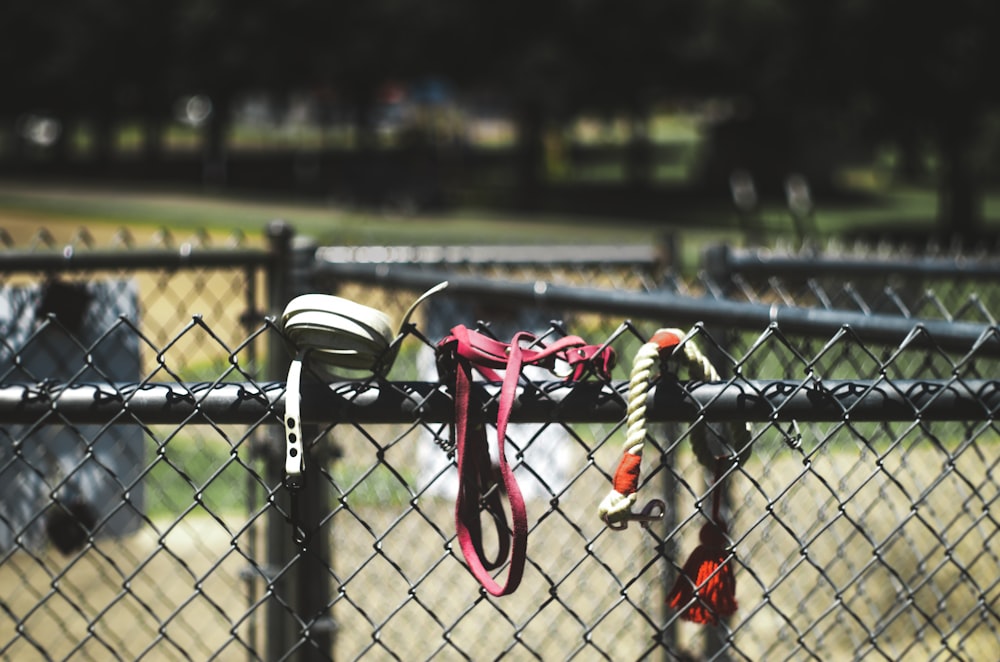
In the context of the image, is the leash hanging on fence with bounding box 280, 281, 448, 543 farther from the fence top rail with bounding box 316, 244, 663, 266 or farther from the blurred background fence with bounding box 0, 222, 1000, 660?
the fence top rail with bounding box 316, 244, 663, 266

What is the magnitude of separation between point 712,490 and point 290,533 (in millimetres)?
1799

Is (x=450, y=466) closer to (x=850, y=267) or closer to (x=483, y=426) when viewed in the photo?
(x=483, y=426)

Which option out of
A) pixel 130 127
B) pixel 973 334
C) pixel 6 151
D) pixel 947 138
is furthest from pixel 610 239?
pixel 130 127

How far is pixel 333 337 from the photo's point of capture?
6.48 ft

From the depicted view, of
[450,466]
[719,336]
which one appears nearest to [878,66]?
[719,336]

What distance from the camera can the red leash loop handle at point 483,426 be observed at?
1.94m

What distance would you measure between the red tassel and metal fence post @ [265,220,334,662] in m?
1.33

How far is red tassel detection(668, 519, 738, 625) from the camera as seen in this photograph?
2.19 m

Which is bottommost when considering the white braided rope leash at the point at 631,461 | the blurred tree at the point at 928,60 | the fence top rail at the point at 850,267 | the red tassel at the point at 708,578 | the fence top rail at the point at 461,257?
the red tassel at the point at 708,578

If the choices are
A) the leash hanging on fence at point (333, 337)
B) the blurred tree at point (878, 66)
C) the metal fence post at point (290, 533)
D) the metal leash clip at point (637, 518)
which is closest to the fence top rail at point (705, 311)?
the metal fence post at point (290, 533)

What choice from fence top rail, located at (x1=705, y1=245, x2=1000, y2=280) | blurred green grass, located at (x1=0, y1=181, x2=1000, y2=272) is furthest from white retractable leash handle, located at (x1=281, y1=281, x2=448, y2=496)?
blurred green grass, located at (x1=0, y1=181, x2=1000, y2=272)

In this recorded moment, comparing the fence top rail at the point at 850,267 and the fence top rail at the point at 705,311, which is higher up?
the fence top rail at the point at 850,267

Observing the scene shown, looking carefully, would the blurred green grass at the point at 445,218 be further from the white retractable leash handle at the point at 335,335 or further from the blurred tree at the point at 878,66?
the white retractable leash handle at the point at 335,335

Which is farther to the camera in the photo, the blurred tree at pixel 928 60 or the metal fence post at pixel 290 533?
the blurred tree at pixel 928 60
